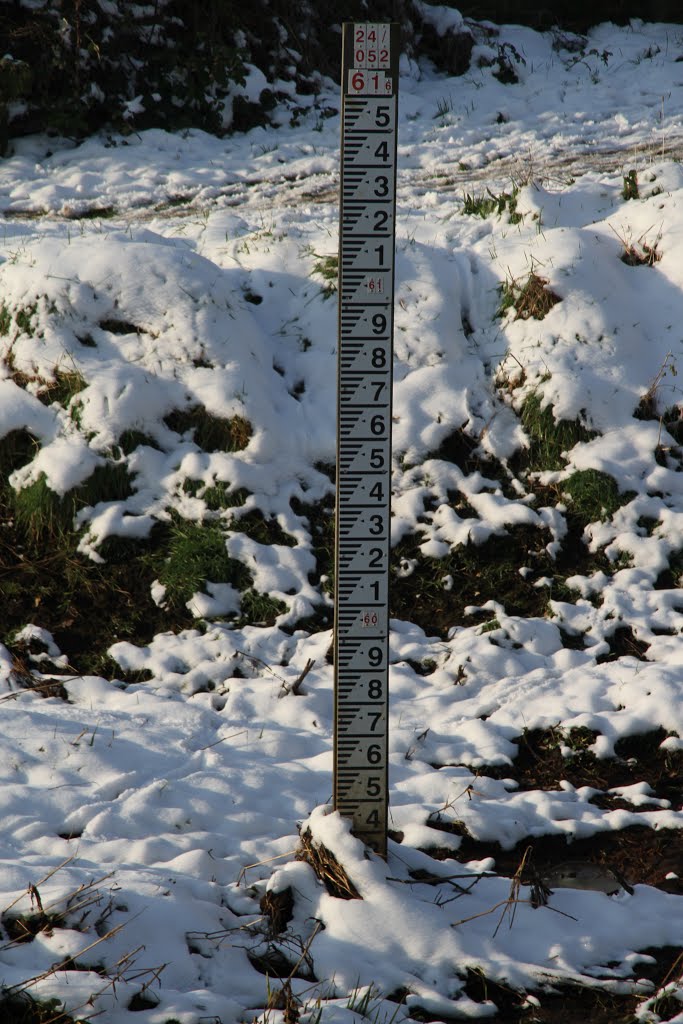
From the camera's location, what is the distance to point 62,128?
1009 centimetres

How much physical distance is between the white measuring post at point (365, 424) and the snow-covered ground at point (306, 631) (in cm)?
29

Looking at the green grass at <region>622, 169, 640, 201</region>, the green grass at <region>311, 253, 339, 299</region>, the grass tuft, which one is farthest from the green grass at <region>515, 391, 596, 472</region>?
the green grass at <region>622, 169, 640, 201</region>

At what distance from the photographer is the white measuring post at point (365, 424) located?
3.02 meters

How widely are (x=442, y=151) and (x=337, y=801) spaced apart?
8475 mm

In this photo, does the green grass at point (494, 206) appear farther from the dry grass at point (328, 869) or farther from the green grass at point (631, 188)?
the dry grass at point (328, 869)

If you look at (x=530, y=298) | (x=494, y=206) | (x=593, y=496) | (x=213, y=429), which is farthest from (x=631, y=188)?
(x=213, y=429)

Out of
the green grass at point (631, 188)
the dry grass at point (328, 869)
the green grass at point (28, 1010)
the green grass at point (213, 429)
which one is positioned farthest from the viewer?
the green grass at point (631, 188)

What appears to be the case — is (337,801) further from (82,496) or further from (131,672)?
(82,496)

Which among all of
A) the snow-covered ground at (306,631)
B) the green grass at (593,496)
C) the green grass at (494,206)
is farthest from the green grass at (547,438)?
the green grass at (494,206)

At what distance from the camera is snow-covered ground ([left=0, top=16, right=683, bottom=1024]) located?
2.94 metres

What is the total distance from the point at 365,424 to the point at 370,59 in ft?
4.00

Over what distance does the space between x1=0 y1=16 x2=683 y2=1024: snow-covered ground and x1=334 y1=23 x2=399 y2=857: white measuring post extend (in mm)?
291

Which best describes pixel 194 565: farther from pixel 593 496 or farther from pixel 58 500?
pixel 593 496

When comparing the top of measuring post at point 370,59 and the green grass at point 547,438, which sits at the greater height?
the top of measuring post at point 370,59
